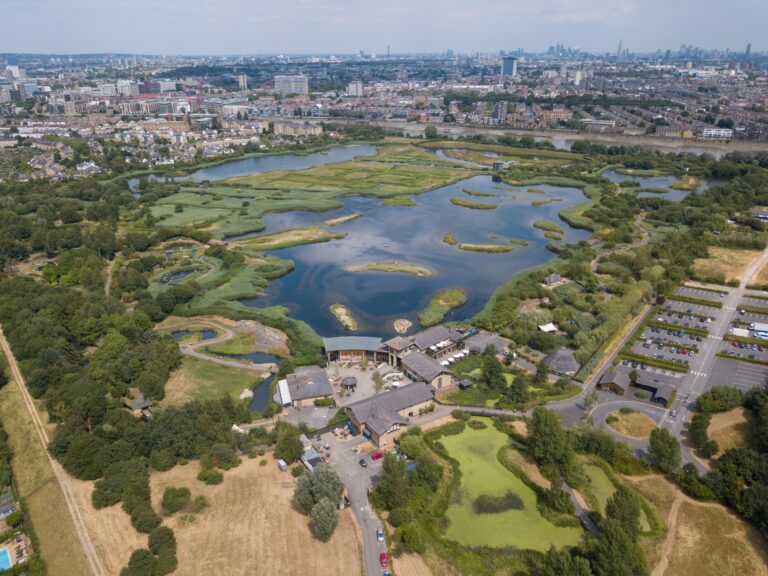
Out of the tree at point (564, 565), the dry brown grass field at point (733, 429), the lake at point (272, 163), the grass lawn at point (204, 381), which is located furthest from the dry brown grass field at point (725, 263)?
the lake at point (272, 163)

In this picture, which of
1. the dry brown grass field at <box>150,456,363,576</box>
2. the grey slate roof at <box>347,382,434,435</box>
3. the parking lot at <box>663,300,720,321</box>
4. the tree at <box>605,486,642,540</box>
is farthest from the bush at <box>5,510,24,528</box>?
the parking lot at <box>663,300,720,321</box>

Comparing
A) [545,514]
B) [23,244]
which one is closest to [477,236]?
[545,514]

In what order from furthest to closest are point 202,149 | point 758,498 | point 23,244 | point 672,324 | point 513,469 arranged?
point 202,149
point 23,244
point 672,324
point 513,469
point 758,498

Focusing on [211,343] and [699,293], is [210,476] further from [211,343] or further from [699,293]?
[699,293]

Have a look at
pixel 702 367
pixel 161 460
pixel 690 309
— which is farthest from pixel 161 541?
pixel 690 309

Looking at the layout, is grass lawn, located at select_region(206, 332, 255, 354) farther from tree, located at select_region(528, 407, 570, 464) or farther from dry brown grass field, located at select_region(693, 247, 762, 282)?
dry brown grass field, located at select_region(693, 247, 762, 282)

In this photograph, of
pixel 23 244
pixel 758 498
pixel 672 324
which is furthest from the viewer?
pixel 23 244

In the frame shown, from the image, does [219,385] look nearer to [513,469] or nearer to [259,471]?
[259,471]
